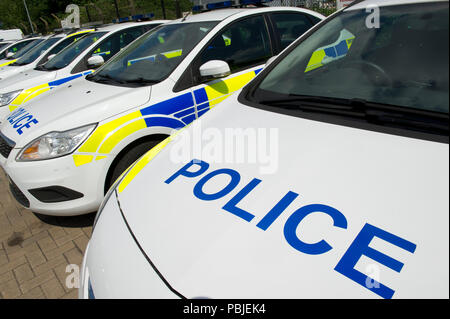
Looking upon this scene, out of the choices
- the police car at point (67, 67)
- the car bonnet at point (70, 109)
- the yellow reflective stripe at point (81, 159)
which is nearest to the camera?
the yellow reflective stripe at point (81, 159)

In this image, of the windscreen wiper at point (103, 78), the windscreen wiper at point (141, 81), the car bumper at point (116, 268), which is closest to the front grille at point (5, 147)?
the windscreen wiper at point (103, 78)

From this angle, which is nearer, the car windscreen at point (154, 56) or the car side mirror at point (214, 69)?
the car side mirror at point (214, 69)

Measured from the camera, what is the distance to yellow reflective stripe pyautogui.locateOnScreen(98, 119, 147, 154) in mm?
2244

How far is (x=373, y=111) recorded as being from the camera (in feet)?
4.07

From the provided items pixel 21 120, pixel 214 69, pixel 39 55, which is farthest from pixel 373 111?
pixel 39 55

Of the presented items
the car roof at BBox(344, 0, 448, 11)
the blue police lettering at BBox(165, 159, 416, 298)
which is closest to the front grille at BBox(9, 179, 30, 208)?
the blue police lettering at BBox(165, 159, 416, 298)

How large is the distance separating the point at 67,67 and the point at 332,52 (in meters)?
4.41

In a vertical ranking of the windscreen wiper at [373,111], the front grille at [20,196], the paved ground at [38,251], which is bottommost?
the paved ground at [38,251]

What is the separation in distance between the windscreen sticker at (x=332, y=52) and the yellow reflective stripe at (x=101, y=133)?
4.48 feet

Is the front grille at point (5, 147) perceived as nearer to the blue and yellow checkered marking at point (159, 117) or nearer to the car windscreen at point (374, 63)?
the blue and yellow checkered marking at point (159, 117)

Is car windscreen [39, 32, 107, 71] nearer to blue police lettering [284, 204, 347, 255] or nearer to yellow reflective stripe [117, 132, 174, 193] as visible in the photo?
yellow reflective stripe [117, 132, 174, 193]

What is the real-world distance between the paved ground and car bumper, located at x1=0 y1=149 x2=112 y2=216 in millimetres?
291

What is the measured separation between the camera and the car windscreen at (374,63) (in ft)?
4.00

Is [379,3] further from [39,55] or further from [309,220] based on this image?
[39,55]
